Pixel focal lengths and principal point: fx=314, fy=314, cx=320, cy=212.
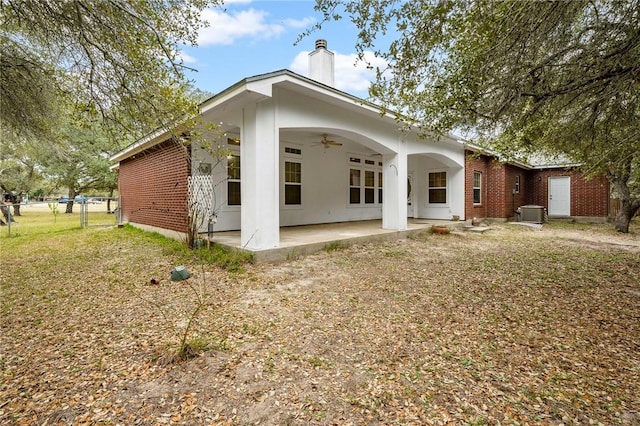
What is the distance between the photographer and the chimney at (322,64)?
853 centimetres

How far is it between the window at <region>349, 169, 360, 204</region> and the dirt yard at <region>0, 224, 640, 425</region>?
21.2 feet

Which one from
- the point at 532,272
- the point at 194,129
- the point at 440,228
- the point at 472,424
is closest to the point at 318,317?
the point at 472,424

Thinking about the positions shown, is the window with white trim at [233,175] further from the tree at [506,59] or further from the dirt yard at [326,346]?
the tree at [506,59]

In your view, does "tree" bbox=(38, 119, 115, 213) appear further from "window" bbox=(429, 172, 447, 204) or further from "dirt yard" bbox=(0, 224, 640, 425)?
"window" bbox=(429, 172, 447, 204)

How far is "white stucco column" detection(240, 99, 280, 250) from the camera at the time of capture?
19.5 ft

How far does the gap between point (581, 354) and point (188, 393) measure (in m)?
3.29

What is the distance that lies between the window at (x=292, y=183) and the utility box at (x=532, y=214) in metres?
10.6

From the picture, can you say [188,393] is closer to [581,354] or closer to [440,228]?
[581,354]

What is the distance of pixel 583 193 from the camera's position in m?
15.0

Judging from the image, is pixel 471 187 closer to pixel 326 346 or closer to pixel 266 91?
pixel 266 91

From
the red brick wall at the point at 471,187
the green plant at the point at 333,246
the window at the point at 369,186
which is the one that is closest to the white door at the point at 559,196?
the red brick wall at the point at 471,187

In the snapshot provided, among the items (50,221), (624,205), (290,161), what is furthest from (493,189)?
(50,221)

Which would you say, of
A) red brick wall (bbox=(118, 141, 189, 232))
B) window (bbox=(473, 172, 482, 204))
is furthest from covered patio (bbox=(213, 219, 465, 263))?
window (bbox=(473, 172, 482, 204))

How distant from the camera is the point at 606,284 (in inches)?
189
